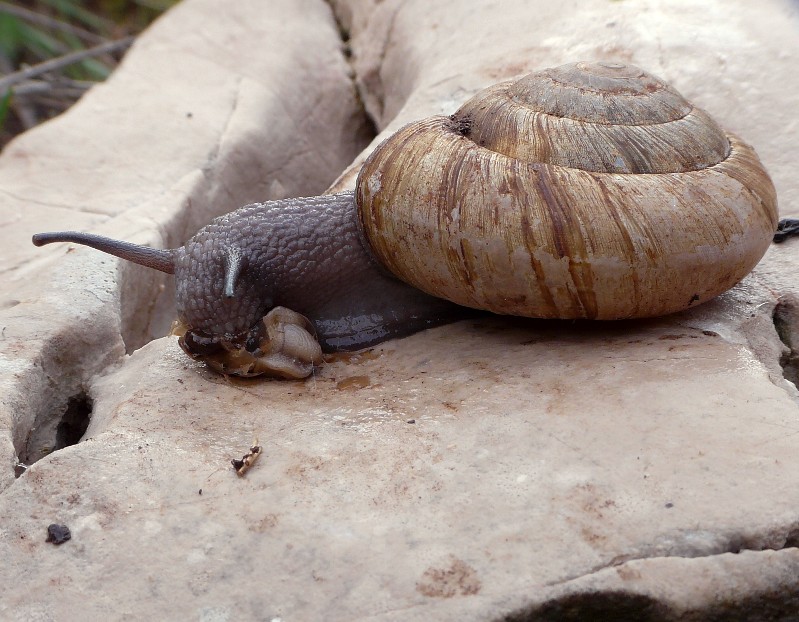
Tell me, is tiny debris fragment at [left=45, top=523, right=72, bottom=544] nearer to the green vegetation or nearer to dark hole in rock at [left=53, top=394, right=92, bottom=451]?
dark hole in rock at [left=53, top=394, right=92, bottom=451]

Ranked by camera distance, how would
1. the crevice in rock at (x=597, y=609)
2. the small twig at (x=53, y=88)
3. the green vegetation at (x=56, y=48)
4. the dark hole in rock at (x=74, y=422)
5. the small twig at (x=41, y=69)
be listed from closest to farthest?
the crevice in rock at (x=597, y=609) < the dark hole in rock at (x=74, y=422) < the small twig at (x=41, y=69) < the small twig at (x=53, y=88) < the green vegetation at (x=56, y=48)

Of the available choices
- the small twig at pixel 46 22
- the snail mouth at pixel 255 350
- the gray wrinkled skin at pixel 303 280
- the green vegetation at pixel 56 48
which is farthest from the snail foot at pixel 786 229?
the small twig at pixel 46 22

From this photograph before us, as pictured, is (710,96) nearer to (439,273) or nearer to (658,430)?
(439,273)

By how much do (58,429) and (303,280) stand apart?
90 centimetres

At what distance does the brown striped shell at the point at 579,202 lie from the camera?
245cm

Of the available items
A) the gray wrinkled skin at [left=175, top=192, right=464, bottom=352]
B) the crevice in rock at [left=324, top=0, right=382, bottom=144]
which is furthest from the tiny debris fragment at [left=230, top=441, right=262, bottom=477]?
the crevice in rock at [left=324, top=0, right=382, bottom=144]

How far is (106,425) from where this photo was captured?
2.53 meters

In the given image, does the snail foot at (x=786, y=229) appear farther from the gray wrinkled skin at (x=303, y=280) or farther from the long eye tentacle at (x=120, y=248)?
the long eye tentacle at (x=120, y=248)

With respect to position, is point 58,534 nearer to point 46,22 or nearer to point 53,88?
point 53,88

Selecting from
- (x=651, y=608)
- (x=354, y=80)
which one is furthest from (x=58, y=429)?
(x=354, y=80)

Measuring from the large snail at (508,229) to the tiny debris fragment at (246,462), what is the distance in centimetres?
45

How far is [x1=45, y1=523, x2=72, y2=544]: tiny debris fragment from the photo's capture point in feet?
6.89

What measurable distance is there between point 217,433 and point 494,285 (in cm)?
87

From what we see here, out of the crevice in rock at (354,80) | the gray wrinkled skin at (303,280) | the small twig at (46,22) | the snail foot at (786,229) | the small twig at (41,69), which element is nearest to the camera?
the gray wrinkled skin at (303,280)
